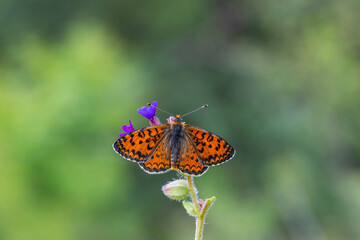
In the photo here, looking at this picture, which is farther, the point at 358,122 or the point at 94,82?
the point at 358,122

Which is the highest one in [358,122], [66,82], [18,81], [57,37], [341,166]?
[57,37]

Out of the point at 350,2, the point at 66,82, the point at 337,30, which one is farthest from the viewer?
the point at 350,2

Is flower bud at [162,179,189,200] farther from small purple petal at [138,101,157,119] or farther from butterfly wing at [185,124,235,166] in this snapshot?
small purple petal at [138,101,157,119]

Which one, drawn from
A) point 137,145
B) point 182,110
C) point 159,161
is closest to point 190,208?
point 159,161

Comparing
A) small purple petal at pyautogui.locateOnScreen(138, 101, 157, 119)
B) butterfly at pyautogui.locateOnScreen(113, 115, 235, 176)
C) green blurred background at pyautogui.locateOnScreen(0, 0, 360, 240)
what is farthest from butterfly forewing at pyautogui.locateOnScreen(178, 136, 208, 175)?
green blurred background at pyautogui.locateOnScreen(0, 0, 360, 240)

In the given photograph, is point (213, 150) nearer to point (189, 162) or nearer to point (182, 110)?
point (189, 162)

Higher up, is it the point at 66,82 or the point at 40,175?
the point at 66,82

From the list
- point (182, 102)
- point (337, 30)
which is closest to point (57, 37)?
point (182, 102)

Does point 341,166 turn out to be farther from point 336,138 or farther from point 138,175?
point 138,175
